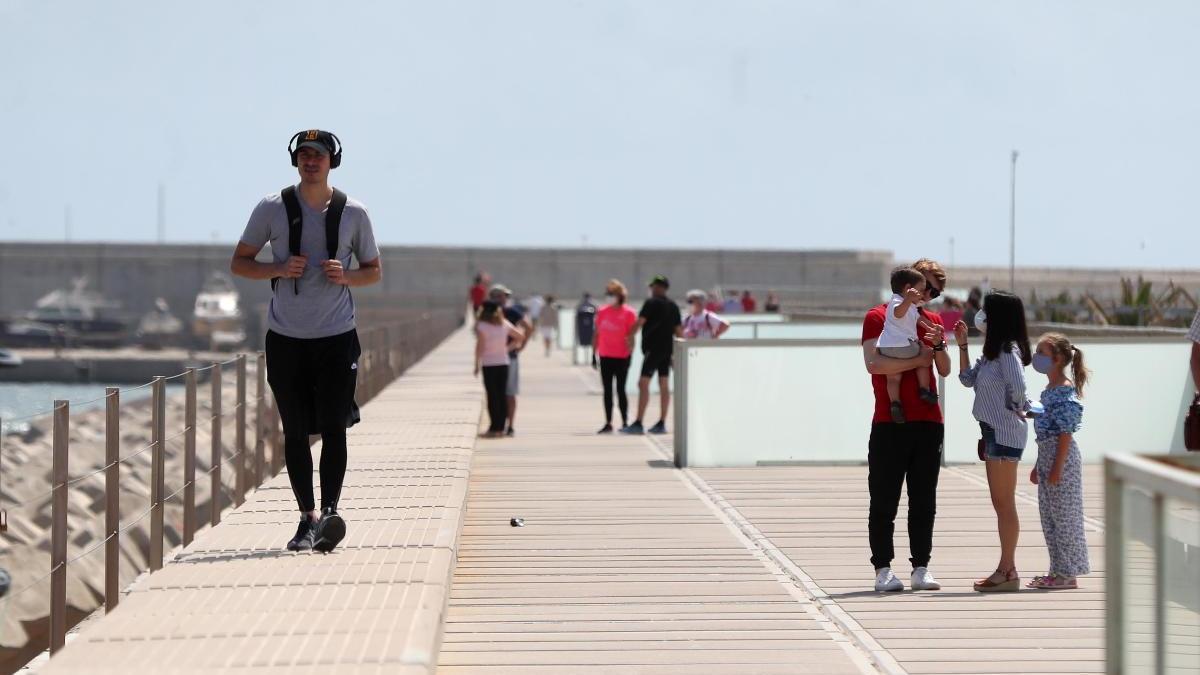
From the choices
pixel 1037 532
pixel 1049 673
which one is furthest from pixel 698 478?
pixel 1049 673

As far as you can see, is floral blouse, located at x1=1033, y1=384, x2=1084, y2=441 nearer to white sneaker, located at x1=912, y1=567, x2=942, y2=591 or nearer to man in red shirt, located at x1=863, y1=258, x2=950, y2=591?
man in red shirt, located at x1=863, y1=258, x2=950, y2=591

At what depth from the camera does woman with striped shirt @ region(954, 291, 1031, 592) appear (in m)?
8.76

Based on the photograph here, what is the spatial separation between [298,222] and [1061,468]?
362 cm

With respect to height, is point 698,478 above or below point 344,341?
below

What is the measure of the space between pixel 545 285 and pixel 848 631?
7795 centimetres

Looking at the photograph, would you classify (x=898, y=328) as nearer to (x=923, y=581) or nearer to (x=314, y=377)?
(x=923, y=581)

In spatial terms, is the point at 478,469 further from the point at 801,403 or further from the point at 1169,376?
the point at 1169,376

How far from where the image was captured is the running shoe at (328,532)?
8008 millimetres

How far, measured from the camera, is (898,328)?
874 cm

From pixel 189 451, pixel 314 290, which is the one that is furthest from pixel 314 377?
pixel 189 451

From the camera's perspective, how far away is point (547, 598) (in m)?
8.54

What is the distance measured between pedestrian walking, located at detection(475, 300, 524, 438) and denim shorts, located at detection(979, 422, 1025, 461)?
10.4 metres

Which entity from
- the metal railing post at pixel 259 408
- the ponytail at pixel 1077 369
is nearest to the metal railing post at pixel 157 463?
the metal railing post at pixel 259 408

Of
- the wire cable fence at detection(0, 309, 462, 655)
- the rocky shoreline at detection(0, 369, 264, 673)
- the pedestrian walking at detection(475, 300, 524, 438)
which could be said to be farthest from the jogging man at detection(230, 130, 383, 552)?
the pedestrian walking at detection(475, 300, 524, 438)
